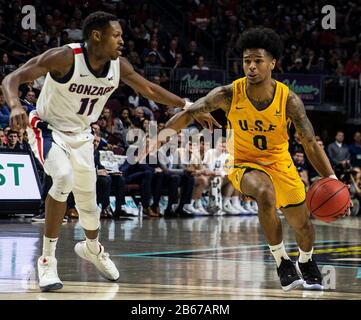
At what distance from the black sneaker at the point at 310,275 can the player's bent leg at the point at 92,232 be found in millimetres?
1429

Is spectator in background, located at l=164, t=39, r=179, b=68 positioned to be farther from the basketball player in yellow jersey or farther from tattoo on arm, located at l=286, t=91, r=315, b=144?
tattoo on arm, located at l=286, t=91, r=315, b=144

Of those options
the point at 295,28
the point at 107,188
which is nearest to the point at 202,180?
the point at 107,188

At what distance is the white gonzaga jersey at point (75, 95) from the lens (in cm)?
675

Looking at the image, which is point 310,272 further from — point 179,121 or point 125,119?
point 125,119

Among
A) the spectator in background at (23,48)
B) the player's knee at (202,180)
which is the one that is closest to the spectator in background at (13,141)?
the spectator in background at (23,48)

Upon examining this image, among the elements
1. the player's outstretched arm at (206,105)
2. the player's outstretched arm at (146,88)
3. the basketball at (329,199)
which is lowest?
the basketball at (329,199)

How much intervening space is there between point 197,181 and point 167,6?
7.53 m

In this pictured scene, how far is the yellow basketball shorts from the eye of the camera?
274 inches

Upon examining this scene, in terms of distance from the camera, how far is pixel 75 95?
678 centimetres

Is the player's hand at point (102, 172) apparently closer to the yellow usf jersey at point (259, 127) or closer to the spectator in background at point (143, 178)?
the spectator in background at point (143, 178)

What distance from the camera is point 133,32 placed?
1952 cm

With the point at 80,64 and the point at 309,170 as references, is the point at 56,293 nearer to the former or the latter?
the point at 80,64

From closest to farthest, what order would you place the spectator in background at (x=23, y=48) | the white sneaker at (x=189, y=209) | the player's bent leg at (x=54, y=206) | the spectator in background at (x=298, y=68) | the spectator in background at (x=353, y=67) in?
1. the player's bent leg at (x=54, y=206)
2. the white sneaker at (x=189, y=209)
3. the spectator in background at (x=23, y=48)
4. the spectator in background at (x=298, y=68)
5. the spectator in background at (x=353, y=67)

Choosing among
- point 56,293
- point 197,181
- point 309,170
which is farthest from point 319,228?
point 56,293
